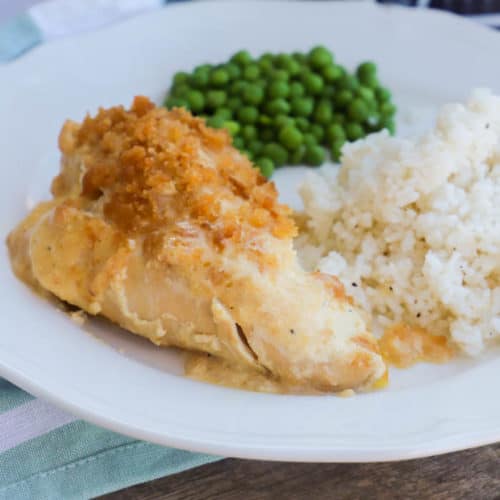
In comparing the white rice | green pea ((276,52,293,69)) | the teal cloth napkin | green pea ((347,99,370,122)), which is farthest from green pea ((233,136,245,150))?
the teal cloth napkin

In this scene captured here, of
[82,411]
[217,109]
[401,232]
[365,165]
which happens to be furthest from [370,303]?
[217,109]

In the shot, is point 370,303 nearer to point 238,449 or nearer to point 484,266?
point 484,266

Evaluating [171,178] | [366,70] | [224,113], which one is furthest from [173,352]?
[366,70]

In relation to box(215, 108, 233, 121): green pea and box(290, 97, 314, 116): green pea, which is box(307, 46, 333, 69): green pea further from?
box(215, 108, 233, 121): green pea

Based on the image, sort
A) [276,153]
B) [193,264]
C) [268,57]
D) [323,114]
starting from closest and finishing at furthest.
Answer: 1. [193,264]
2. [276,153]
3. [323,114]
4. [268,57]

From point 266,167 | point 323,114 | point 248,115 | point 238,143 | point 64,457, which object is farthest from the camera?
point 323,114

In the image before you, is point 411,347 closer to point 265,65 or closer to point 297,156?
point 297,156

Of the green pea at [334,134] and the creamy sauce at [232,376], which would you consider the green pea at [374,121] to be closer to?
the green pea at [334,134]
